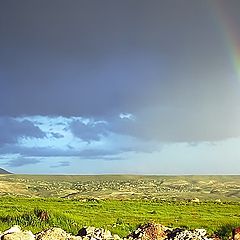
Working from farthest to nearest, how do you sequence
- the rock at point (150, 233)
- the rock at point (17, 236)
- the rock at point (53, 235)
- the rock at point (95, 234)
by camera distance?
1. the rock at point (150, 233)
2. the rock at point (95, 234)
3. the rock at point (53, 235)
4. the rock at point (17, 236)

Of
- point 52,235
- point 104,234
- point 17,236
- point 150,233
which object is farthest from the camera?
point 150,233

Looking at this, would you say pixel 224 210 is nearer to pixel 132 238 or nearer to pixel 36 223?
pixel 36 223

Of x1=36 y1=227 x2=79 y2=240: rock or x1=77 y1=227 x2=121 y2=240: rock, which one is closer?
x1=36 y1=227 x2=79 y2=240: rock

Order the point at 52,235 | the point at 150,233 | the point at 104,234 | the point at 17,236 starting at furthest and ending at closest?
1. the point at 150,233
2. the point at 104,234
3. the point at 52,235
4. the point at 17,236

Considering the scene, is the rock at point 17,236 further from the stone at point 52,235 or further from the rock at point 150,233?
the rock at point 150,233

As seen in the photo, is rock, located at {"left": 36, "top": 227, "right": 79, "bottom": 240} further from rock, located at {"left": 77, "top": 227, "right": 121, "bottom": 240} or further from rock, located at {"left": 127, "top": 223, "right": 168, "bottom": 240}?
rock, located at {"left": 127, "top": 223, "right": 168, "bottom": 240}

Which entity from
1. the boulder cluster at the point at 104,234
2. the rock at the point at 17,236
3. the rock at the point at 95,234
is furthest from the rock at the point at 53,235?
the rock at the point at 95,234

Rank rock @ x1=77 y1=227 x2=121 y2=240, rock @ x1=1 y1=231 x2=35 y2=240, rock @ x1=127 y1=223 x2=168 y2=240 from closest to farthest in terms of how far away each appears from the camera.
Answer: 1. rock @ x1=1 y1=231 x2=35 y2=240
2. rock @ x1=77 y1=227 x2=121 y2=240
3. rock @ x1=127 y1=223 x2=168 y2=240

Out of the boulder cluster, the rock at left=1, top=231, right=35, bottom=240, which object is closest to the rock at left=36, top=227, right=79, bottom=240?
the boulder cluster

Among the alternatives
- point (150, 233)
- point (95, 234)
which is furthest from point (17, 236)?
point (150, 233)

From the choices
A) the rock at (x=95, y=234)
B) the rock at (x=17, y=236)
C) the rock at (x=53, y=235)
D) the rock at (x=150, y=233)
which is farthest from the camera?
the rock at (x=150, y=233)

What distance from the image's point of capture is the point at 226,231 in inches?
738

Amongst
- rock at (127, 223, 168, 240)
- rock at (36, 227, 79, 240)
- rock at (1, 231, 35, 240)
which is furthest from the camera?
rock at (127, 223, 168, 240)

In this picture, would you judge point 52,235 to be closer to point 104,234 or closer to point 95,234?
point 95,234
